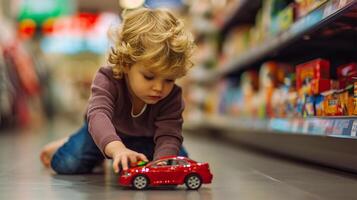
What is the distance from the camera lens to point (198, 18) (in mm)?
6465

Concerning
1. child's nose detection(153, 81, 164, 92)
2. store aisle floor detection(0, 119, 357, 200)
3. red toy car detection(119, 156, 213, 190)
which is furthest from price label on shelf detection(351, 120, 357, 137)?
child's nose detection(153, 81, 164, 92)

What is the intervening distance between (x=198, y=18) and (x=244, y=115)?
101 inches

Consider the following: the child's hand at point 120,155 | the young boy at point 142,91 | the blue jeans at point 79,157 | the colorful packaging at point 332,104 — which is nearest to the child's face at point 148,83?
the young boy at point 142,91

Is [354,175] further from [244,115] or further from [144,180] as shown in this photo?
[244,115]

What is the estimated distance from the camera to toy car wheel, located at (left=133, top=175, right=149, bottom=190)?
5.67 feet

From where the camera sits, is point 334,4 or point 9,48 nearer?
point 334,4

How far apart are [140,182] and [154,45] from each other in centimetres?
44

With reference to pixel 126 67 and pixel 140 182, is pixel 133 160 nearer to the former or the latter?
pixel 140 182

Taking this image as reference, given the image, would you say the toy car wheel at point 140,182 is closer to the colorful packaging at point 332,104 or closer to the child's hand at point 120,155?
the child's hand at point 120,155

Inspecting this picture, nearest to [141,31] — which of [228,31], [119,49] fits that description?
[119,49]

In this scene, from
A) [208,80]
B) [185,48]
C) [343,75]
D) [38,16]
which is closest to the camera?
[185,48]

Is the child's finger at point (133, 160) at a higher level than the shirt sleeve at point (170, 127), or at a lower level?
lower

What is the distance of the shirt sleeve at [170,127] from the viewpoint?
6.43 ft

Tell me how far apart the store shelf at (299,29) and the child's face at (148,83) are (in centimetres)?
65
